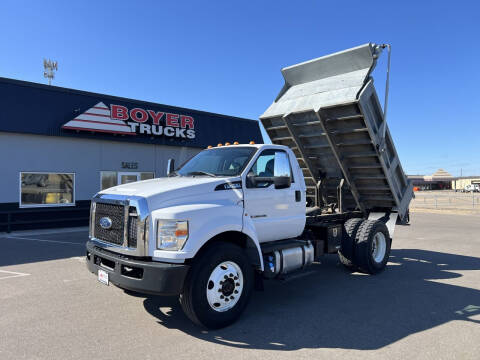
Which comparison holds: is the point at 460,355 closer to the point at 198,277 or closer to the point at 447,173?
the point at 198,277

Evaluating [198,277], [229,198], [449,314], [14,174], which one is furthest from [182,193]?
[14,174]

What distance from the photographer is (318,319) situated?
15.5 ft

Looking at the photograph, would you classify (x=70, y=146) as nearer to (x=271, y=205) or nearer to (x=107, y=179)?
(x=107, y=179)

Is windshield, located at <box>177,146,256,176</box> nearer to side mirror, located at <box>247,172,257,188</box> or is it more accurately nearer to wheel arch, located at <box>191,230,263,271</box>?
side mirror, located at <box>247,172,257,188</box>

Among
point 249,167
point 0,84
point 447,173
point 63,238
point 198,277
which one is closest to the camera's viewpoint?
point 198,277

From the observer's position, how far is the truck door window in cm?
546

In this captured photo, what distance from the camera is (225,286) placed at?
177 inches

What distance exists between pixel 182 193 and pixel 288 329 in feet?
6.77

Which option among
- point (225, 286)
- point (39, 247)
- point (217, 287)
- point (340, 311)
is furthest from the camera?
point (39, 247)

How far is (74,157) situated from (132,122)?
290 centimetres

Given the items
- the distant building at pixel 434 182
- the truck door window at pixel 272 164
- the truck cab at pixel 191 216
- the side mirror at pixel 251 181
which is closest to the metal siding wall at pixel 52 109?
the truck cab at pixel 191 216

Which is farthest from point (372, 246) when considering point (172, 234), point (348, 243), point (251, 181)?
point (172, 234)

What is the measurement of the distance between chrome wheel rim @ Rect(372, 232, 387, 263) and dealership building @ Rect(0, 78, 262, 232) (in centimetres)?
1206

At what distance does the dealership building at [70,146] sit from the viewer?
13602 millimetres
